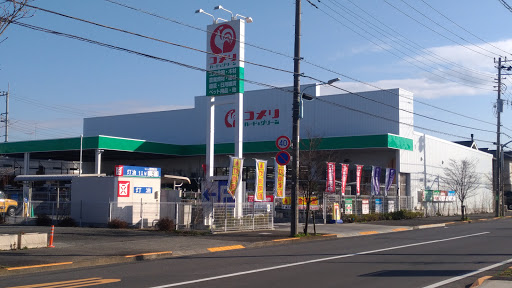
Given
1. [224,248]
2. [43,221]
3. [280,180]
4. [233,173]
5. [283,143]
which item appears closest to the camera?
[224,248]

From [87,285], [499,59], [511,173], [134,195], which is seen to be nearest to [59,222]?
[134,195]

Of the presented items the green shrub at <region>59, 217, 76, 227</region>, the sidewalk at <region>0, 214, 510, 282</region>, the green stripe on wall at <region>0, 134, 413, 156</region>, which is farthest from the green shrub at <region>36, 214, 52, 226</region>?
the green stripe on wall at <region>0, 134, 413, 156</region>

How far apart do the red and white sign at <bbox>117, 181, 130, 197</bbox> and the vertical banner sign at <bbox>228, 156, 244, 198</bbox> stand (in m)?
5.68

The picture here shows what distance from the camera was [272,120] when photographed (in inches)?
2144

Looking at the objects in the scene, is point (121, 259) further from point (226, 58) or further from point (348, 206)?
point (348, 206)

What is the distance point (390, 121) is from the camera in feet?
161

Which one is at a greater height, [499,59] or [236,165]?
[499,59]

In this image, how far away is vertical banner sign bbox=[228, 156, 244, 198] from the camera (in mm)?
26844

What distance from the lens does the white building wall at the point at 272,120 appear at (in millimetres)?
49812

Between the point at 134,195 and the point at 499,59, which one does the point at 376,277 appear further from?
the point at 499,59

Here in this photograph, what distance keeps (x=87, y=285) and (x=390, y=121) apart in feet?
134

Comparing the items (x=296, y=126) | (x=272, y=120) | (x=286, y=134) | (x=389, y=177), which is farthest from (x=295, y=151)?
(x=272, y=120)

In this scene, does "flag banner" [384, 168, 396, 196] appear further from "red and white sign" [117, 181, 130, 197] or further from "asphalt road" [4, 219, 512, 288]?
"asphalt road" [4, 219, 512, 288]

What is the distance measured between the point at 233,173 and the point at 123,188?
5.91 m
